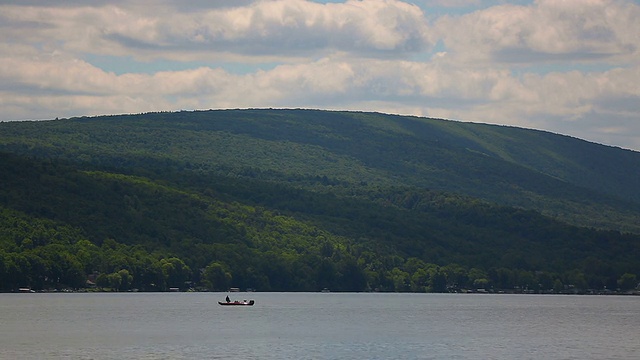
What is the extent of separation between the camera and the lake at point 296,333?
10912cm

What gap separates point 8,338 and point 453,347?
44588 millimetres

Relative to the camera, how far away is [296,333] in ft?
439

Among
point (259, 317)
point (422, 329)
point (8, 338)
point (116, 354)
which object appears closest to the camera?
point (116, 354)

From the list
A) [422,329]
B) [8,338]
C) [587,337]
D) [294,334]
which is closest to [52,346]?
[8,338]

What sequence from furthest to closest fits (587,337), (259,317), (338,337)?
(259,317)
(587,337)
(338,337)

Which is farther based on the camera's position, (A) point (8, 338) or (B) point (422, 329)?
(B) point (422, 329)

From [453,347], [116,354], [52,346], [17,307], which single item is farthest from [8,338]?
[17,307]

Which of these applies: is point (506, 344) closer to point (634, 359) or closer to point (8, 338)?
point (634, 359)

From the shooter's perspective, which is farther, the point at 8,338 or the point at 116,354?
the point at 8,338

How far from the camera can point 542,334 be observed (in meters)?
142

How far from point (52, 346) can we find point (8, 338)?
9722 millimetres

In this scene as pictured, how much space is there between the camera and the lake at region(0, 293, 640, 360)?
10912cm

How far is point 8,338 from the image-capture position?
4651 inches

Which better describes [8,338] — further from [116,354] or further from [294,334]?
[294,334]
